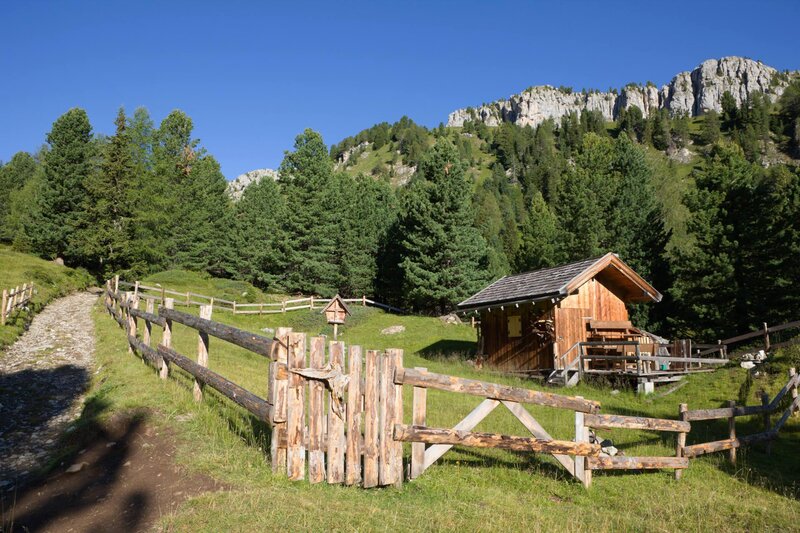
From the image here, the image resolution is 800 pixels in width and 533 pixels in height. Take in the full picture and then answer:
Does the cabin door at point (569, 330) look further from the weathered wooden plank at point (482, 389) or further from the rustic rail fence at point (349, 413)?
the rustic rail fence at point (349, 413)

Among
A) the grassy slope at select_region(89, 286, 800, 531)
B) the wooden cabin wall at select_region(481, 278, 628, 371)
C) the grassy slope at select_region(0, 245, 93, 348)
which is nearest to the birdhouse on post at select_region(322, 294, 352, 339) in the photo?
the wooden cabin wall at select_region(481, 278, 628, 371)

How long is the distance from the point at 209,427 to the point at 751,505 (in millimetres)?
8202

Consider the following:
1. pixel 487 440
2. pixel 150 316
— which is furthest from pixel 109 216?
pixel 487 440

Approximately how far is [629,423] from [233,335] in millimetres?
6435

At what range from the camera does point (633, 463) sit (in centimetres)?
813

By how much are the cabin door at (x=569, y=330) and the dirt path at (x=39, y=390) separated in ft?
59.2

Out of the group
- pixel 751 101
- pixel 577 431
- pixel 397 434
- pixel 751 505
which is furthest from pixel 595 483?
pixel 751 101

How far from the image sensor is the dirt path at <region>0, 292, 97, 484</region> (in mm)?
7801

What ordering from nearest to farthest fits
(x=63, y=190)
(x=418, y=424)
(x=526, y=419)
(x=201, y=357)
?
1. (x=418, y=424)
2. (x=526, y=419)
3. (x=201, y=357)
4. (x=63, y=190)

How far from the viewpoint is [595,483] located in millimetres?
7793

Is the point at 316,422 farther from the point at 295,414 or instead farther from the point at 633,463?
the point at 633,463

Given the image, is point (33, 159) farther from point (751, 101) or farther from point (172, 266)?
point (751, 101)

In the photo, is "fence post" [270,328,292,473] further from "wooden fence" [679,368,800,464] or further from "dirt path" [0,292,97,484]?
"wooden fence" [679,368,800,464]

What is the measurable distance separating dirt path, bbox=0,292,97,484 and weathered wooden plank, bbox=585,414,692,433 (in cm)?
814
